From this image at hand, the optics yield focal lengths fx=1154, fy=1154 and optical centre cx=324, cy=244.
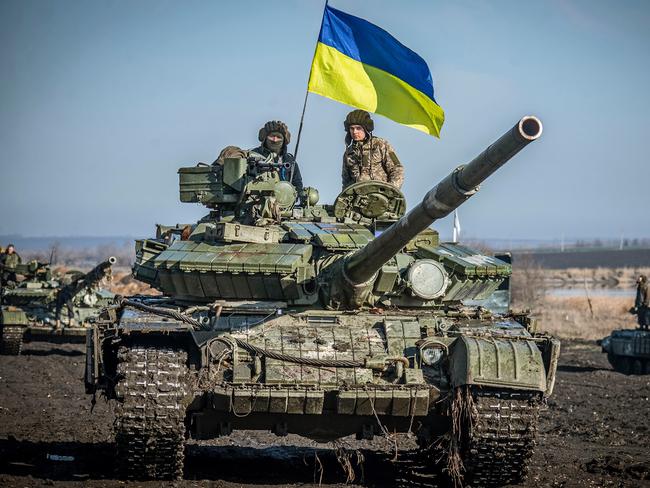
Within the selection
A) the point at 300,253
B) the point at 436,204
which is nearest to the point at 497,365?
the point at 436,204

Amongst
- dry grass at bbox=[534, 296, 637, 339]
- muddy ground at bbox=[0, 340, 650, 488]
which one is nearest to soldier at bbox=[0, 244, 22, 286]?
muddy ground at bbox=[0, 340, 650, 488]

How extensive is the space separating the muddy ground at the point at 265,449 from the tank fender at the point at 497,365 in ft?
5.16

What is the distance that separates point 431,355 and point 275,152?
5661 millimetres

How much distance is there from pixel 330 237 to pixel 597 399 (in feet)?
34.7

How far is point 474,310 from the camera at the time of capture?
15555mm

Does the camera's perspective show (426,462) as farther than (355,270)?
Yes

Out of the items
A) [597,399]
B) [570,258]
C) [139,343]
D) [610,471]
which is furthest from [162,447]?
[570,258]

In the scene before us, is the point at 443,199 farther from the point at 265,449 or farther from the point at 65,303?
the point at 65,303

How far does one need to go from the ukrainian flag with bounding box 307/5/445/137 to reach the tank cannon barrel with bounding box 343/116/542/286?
2.49 meters

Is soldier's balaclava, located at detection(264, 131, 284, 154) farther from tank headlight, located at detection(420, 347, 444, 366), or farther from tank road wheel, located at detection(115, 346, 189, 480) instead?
tank road wheel, located at detection(115, 346, 189, 480)

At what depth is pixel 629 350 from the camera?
97.1ft

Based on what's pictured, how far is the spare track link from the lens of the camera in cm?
1325

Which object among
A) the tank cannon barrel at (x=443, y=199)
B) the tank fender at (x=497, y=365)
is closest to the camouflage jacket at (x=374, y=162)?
the tank cannon barrel at (x=443, y=199)

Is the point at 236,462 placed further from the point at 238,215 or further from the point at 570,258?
the point at 570,258
